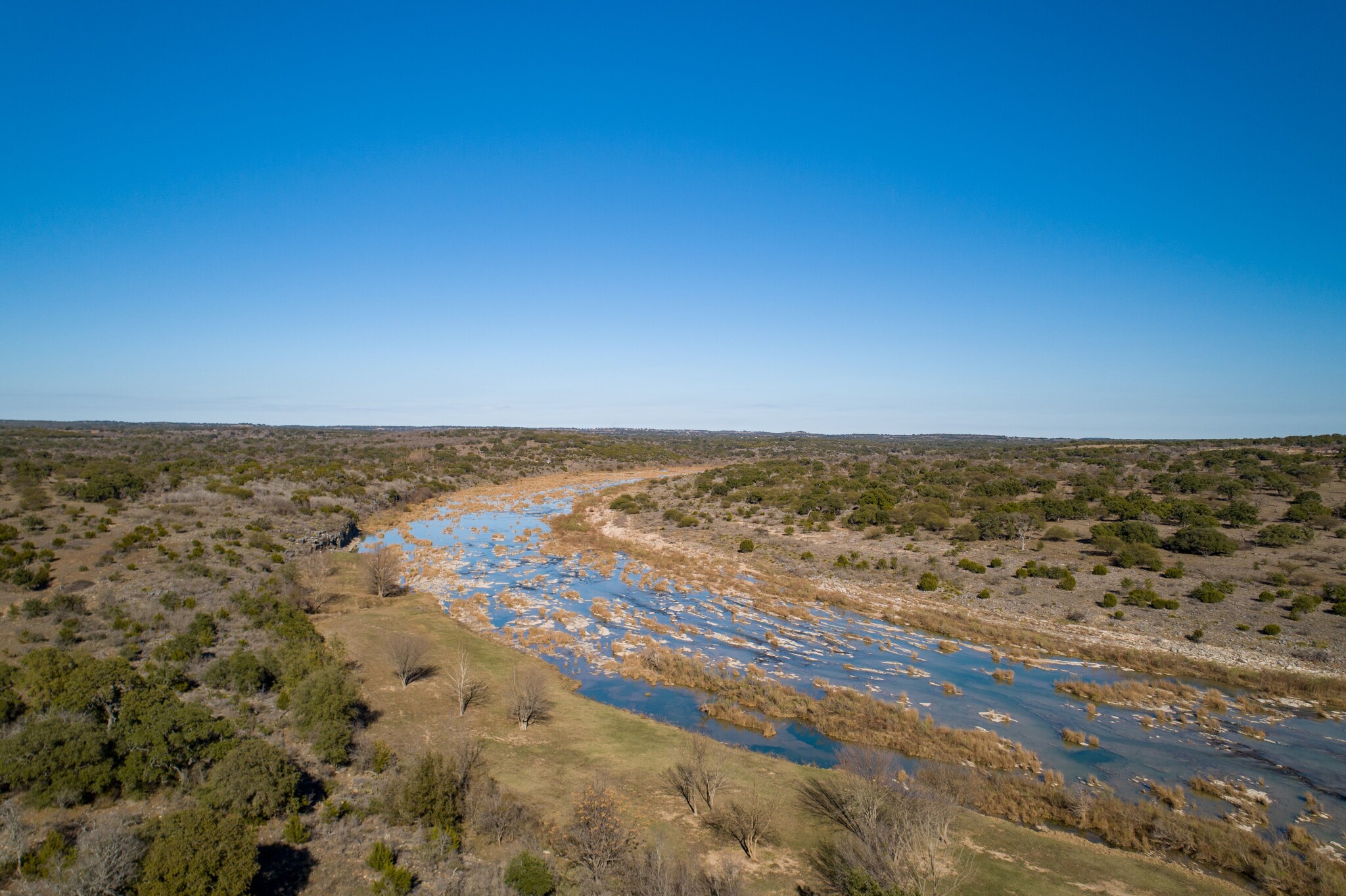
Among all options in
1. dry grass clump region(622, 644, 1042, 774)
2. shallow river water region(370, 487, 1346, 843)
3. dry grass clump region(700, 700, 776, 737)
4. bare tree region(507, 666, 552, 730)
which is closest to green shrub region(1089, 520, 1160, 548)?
shallow river water region(370, 487, 1346, 843)

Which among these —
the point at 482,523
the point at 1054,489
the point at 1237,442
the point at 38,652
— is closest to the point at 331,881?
the point at 38,652

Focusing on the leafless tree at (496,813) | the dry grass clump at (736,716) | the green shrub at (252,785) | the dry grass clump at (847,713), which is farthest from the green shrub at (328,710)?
the dry grass clump at (736,716)

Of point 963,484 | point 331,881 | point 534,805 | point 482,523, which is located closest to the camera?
point 331,881

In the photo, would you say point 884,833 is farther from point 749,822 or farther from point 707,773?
point 707,773

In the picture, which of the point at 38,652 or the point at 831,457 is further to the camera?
the point at 831,457

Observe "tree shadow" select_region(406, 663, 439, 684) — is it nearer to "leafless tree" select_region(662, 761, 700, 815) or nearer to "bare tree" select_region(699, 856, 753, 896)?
"leafless tree" select_region(662, 761, 700, 815)

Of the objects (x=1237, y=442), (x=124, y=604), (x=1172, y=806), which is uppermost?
(x=1237, y=442)

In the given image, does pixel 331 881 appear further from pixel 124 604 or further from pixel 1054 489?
pixel 1054 489

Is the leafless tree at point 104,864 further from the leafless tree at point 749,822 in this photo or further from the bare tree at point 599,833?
the leafless tree at point 749,822
